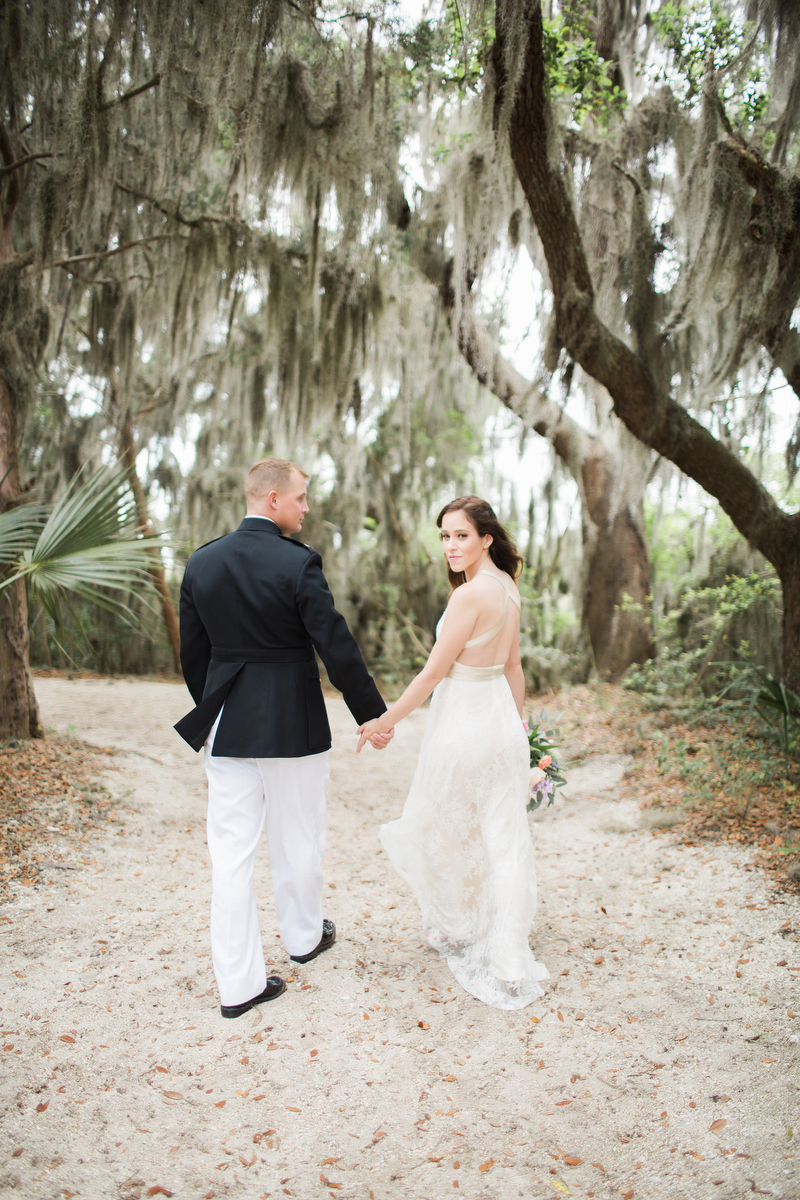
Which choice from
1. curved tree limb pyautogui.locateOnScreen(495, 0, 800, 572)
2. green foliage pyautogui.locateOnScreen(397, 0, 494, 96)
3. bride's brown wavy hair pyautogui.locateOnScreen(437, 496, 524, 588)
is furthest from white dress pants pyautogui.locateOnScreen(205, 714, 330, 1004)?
green foliage pyautogui.locateOnScreen(397, 0, 494, 96)

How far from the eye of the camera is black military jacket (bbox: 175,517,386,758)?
7.58ft

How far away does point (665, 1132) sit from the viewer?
184 centimetres

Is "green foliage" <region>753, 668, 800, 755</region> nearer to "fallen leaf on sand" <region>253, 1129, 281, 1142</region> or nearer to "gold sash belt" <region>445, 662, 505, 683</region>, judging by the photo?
"gold sash belt" <region>445, 662, 505, 683</region>

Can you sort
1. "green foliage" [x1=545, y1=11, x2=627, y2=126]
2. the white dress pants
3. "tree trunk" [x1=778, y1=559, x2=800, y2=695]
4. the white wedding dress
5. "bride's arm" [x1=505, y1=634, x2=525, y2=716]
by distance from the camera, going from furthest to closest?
"tree trunk" [x1=778, y1=559, x2=800, y2=695] → "green foliage" [x1=545, y1=11, x2=627, y2=126] → "bride's arm" [x1=505, y1=634, x2=525, y2=716] → the white wedding dress → the white dress pants

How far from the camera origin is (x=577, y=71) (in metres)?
4.86

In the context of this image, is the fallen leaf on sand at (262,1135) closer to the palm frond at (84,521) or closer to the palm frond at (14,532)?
the palm frond at (84,521)

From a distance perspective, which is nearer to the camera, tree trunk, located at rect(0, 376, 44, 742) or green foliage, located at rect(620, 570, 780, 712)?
tree trunk, located at rect(0, 376, 44, 742)

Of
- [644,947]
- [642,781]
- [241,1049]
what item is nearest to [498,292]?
[642,781]

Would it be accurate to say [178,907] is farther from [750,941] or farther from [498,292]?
[498,292]

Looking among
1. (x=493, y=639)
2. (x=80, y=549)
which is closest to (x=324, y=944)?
(x=493, y=639)

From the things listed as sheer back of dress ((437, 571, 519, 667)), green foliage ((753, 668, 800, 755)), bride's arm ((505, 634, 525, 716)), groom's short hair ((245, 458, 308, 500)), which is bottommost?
green foliage ((753, 668, 800, 755))

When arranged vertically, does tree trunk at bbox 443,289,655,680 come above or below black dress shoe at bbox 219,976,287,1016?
above

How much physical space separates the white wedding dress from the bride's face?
9cm

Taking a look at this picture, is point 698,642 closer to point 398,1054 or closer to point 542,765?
point 542,765
